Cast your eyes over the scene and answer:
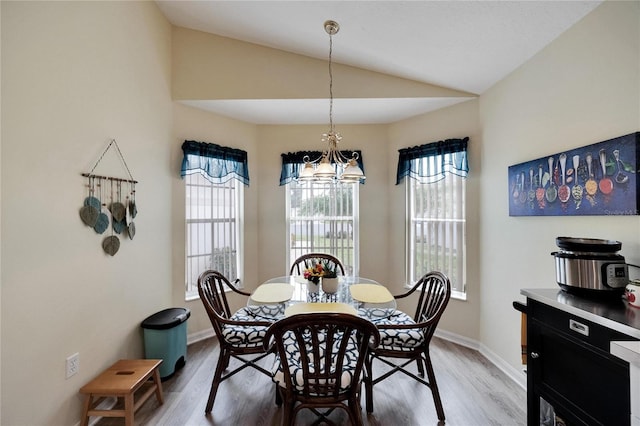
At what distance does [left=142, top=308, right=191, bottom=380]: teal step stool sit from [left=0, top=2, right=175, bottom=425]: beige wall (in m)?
0.12

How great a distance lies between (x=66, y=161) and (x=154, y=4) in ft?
6.17

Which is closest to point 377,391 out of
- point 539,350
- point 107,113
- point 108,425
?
point 539,350

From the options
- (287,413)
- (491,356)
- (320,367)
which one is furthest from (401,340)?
(491,356)

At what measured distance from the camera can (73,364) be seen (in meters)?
1.79

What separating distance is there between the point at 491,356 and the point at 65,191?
148 inches

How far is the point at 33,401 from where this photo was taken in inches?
61.2

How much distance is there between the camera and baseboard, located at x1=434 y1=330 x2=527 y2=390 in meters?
2.30

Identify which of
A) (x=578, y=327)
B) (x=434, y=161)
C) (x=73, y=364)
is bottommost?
(x=73, y=364)

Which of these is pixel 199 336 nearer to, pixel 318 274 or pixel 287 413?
pixel 318 274

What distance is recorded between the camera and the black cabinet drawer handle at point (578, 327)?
1.23m

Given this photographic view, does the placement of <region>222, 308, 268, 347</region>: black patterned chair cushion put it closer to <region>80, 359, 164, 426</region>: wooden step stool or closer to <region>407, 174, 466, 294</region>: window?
<region>80, 359, 164, 426</region>: wooden step stool

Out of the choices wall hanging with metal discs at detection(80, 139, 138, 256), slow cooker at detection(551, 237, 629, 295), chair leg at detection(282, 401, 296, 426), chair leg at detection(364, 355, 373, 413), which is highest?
wall hanging with metal discs at detection(80, 139, 138, 256)

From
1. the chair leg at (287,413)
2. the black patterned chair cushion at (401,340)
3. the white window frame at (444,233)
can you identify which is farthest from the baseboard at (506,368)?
the chair leg at (287,413)

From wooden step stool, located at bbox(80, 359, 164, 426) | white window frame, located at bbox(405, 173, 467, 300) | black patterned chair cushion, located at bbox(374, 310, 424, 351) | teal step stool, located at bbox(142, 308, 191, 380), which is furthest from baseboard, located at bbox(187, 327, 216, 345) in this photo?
white window frame, located at bbox(405, 173, 467, 300)
